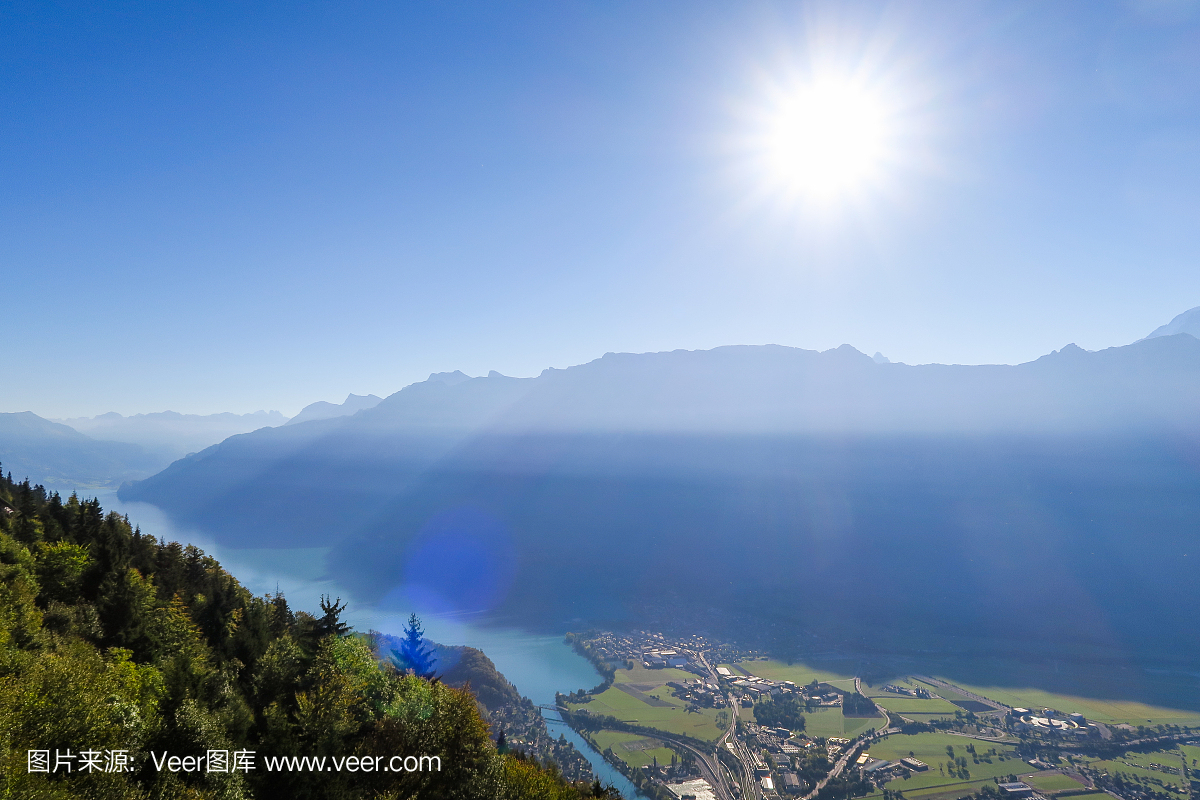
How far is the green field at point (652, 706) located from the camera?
7912 centimetres

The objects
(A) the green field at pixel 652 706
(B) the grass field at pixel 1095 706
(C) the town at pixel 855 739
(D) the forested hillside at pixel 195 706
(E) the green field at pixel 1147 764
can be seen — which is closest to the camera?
(D) the forested hillside at pixel 195 706

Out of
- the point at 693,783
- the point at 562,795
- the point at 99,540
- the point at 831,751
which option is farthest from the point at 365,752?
the point at 831,751

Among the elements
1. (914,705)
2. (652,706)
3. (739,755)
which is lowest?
(914,705)

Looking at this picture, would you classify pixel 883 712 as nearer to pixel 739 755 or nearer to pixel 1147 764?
pixel 1147 764

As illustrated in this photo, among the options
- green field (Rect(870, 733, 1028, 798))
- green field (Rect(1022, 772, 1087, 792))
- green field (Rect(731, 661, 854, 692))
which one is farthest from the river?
green field (Rect(1022, 772, 1087, 792))

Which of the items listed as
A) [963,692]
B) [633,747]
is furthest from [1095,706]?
[633,747]

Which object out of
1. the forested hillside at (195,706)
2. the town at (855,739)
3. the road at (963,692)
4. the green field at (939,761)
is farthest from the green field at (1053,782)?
the forested hillside at (195,706)

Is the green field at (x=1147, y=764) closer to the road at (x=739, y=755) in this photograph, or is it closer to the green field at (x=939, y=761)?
the green field at (x=939, y=761)

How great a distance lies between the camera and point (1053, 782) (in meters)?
65.7

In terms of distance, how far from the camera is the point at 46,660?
17.1 m

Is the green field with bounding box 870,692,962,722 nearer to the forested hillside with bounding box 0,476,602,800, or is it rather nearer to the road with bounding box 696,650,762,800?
the road with bounding box 696,650,762,800

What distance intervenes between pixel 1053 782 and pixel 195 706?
94266mm

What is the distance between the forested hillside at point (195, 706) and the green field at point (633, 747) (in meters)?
46.5

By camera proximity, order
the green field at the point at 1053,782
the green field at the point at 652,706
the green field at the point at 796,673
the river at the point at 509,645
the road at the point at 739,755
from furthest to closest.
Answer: the green field at the point at 796,673 < the river at the point at 509,645 < the green field at the point at 652,706 < the green field at the point at 1053,782 < the road at the point at 739,755
